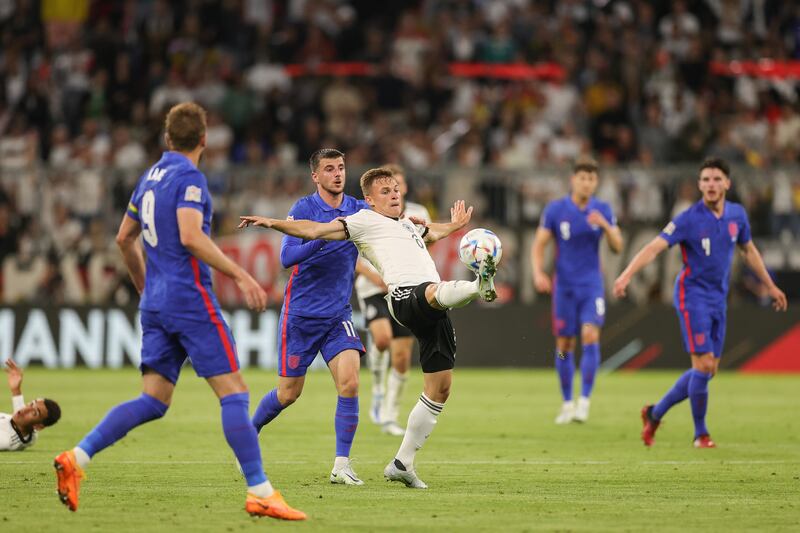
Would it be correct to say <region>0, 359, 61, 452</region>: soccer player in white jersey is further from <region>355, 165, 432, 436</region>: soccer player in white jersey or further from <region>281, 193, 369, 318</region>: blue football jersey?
<region>355, 165, 432, 436</region>: soccer player in white jersey

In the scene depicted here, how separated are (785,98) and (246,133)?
404 inches

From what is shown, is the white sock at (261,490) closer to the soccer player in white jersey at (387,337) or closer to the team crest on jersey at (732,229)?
the soccer player in white jersey at (387,337)

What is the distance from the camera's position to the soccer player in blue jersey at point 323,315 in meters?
9.84

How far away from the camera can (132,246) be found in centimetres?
827

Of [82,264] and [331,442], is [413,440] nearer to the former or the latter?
[331,442]

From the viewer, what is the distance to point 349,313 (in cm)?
1016

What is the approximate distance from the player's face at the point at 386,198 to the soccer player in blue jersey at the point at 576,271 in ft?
18.1

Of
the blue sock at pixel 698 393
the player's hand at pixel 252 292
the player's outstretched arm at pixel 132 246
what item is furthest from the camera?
the blue sock at pixel 698 393

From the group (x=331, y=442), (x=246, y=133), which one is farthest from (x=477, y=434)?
(x=246, y=133)

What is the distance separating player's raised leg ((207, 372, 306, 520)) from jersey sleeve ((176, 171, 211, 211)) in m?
1.03

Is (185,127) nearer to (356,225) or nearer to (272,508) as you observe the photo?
(356,225)

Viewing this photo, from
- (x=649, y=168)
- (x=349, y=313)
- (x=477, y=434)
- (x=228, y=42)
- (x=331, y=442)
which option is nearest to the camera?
(x=349, y=313)

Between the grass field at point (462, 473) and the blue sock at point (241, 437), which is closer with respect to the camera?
the blue sock at point (241, 437)

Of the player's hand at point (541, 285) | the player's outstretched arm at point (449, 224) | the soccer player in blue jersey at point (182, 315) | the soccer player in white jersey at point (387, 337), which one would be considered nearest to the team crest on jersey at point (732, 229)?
the player's hand at point (541, 285)
